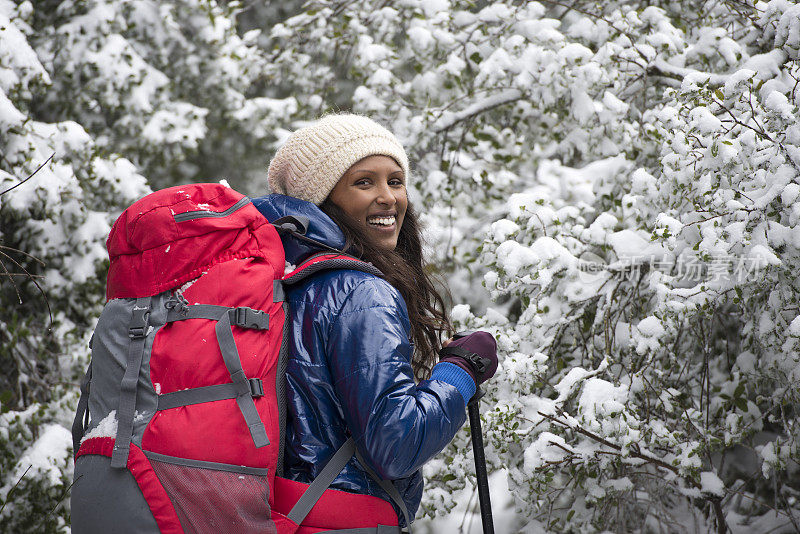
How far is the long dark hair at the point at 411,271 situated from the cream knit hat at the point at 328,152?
0.26 ft

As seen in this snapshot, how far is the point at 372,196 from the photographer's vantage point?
7.22ft

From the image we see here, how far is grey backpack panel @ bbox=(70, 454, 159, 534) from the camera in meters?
1.60

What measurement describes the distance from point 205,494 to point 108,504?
23 centimetres

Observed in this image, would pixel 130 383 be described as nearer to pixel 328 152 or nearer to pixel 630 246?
pixel 328 152

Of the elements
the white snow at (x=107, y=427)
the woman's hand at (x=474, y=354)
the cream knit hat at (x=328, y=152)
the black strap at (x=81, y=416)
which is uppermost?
the cream knit hat at (x=328, y=152)

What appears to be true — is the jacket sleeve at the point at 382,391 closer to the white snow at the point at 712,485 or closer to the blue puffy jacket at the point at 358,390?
the blue puffy jacket at the point at 358,390

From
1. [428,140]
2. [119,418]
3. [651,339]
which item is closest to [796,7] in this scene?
[651,339]

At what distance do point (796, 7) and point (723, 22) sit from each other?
43.3 inches

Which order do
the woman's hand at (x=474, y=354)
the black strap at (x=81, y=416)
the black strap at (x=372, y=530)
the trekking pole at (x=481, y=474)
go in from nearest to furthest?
the black strap at (x=372, y=530) < the black strap at (x=81, y=416) < the woman's hand at (x=474, y=354) < the trekking pole at (x=481, y=474)

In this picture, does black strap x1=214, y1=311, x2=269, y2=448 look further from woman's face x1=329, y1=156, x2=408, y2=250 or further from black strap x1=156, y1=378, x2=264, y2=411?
woman's face x1=329, y1=156, x2=408, y2=250

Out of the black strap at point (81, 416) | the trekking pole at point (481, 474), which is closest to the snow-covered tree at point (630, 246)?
the trekking pole at point (481, 474)

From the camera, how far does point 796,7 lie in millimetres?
2828

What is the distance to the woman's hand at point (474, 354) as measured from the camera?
2088mm

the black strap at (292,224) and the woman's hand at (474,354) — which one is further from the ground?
the black strap at (292,224)
